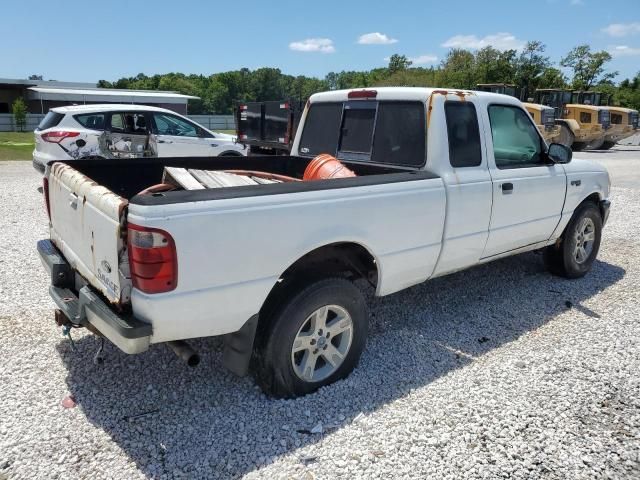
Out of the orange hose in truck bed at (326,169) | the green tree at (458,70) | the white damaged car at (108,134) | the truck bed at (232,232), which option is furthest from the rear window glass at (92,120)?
the green tree at (458,70)

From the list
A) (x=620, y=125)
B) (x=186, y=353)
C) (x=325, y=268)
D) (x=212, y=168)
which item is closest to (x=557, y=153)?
(x=325, y=268)

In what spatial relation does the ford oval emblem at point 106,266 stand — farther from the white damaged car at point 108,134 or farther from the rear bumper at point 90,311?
the white damaged car at point 108,134

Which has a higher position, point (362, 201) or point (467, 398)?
point (362, 201)

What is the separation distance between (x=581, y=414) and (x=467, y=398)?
0.69 meters

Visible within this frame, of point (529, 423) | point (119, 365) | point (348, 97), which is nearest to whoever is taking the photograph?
point (529, 423)

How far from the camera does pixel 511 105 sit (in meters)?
4.75

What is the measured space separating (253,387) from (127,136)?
28.5 ft

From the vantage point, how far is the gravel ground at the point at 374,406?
9.04ft

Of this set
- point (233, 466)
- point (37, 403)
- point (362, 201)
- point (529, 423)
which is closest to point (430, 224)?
point (362, 201)

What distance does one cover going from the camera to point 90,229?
117 inches

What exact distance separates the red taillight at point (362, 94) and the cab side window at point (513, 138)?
1023mm

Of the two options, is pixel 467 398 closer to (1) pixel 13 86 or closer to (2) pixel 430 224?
(2) pixel 430 224

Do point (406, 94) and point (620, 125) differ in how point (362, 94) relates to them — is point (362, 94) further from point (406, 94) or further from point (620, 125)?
point (620, 125)

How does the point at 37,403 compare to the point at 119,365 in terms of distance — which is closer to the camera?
the point at 37,403
